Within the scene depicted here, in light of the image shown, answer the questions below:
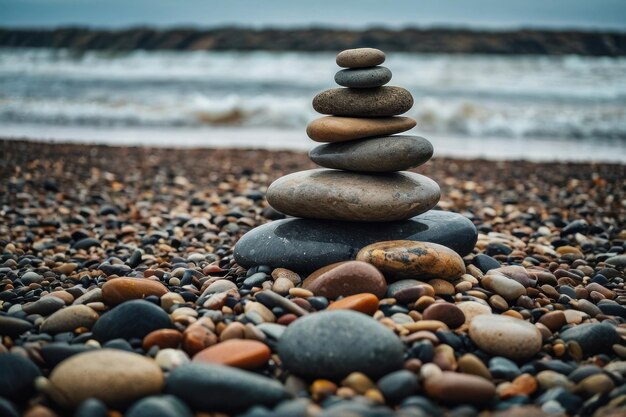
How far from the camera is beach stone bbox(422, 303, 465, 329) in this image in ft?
9.10

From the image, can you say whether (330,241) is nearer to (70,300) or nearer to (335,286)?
(335,286)

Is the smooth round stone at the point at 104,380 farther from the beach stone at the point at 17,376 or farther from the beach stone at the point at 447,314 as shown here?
the beach stone at the point at 447,314

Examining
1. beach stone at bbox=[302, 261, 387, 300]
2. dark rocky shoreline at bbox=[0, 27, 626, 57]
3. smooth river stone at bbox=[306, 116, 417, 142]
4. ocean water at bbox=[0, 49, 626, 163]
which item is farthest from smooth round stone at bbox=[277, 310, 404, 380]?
dark rocky shoreline at bbox=[0, 27, 626, 57]

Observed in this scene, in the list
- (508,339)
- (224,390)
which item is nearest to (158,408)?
(224,390)

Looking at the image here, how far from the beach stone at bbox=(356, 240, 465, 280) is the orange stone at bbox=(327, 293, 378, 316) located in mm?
426

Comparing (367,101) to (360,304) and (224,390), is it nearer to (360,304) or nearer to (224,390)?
(360,304)

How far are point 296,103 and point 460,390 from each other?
1413cm

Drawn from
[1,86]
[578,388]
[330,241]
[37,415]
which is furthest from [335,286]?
[1,86]

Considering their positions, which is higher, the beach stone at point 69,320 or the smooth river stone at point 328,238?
the smooth river stone at point 328,238

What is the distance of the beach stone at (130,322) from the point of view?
262 cm

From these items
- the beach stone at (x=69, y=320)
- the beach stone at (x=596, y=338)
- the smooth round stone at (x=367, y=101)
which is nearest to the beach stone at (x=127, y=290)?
the beach stone at (x=69, y=320)

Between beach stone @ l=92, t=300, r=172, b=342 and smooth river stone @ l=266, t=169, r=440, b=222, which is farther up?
smooth river stone @ l=266, t=169, r=440, b=222

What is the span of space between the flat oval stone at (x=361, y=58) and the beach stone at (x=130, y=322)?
7.05 feet

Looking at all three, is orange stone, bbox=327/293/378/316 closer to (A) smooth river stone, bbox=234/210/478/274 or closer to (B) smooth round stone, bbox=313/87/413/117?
(A) smooth river stone, bbox=234/210/478/274
